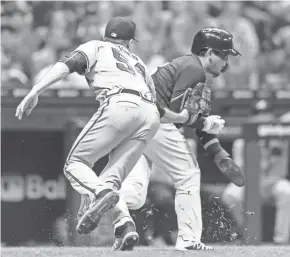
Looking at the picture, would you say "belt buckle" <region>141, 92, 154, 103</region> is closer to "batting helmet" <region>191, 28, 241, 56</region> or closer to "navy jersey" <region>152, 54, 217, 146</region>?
"navy jersey" <region>152, 54, 217, 146</region>

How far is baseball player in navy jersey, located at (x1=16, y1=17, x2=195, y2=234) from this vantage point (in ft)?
20.0

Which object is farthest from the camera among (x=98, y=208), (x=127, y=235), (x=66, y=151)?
(x=66, y=151)

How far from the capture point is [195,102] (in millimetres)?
6715

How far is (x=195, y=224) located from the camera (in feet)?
22.5

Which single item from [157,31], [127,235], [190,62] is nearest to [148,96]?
[190,62]

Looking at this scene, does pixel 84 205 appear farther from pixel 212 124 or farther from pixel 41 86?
pixel 212 124

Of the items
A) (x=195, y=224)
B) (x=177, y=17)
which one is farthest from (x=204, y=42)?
(x=177, y=17)

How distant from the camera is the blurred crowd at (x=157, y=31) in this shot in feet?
35.7

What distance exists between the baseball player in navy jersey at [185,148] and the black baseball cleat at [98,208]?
76 cm

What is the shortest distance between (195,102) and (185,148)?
1.41 ft

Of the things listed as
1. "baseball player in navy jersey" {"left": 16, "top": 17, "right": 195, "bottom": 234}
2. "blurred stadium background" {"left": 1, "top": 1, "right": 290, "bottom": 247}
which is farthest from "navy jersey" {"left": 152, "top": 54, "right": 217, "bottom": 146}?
"blurred stadium background" {"left": 1, "top": 1, "right": 290, "bottom": 247}

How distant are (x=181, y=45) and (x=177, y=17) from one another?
51 cm

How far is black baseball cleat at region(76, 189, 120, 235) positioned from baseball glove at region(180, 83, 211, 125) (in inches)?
42.5

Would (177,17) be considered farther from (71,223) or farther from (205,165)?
(71,223)
